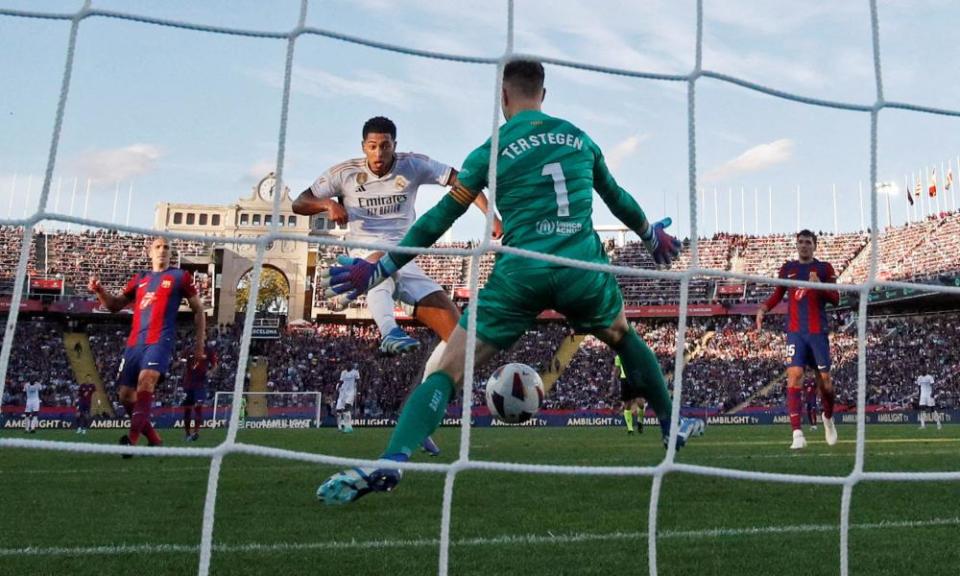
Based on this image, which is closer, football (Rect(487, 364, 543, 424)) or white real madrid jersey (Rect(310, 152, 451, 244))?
football (Rect(487, 364, 543, 424))

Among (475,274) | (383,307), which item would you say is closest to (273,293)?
(383,307)

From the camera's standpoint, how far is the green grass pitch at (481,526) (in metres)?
3.03

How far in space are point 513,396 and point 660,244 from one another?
3.49 ft

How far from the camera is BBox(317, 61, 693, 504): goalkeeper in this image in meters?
3.67

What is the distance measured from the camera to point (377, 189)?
248 inches

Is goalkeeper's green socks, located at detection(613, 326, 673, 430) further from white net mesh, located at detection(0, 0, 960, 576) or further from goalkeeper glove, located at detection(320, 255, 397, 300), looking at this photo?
goalkeeper glove, located at detection(320, 255, 397, 300)

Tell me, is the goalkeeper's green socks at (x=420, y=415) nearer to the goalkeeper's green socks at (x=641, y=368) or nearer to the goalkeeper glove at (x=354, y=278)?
the goalkeeper glove at (x=354, y=278)

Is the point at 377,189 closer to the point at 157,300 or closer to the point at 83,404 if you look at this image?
the point at 157,300

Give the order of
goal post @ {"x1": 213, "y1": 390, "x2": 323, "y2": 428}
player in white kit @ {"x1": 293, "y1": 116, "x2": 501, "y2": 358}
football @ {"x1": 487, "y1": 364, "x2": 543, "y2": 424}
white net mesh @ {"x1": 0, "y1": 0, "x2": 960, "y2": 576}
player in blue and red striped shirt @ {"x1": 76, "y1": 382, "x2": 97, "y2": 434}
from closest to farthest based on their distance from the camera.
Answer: white net mesh @ {"x1": 0, "y1": 0, "x2": 960, "y2": 576} → football @ {"x1": 487, "y1": 364, "x2": 543, "y2": 424} → player in white kit @ {"x1": 293, "y1": 116, "x2": 501, "y2": 358} → player in blue and red striped shirt @ {"x1": 76, "y1": 382, "x2": 97, "y2": 434} → goal post @ {"x1": 213, "y1": 390, "x2": 323, "y2": 428}

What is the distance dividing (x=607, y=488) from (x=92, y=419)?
2093 centimetres

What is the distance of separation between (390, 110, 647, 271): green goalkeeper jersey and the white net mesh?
1.15 ft

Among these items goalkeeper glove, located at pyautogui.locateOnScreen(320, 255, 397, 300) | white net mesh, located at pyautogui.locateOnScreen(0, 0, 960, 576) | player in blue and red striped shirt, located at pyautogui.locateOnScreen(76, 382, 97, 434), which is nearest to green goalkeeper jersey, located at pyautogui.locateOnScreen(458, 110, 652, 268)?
white net mesh, located at pyautogui.locateOnScreen(0, 0, 960, 576)

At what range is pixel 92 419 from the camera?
75.4 feet

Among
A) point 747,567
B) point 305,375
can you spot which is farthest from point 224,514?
point 305,375
